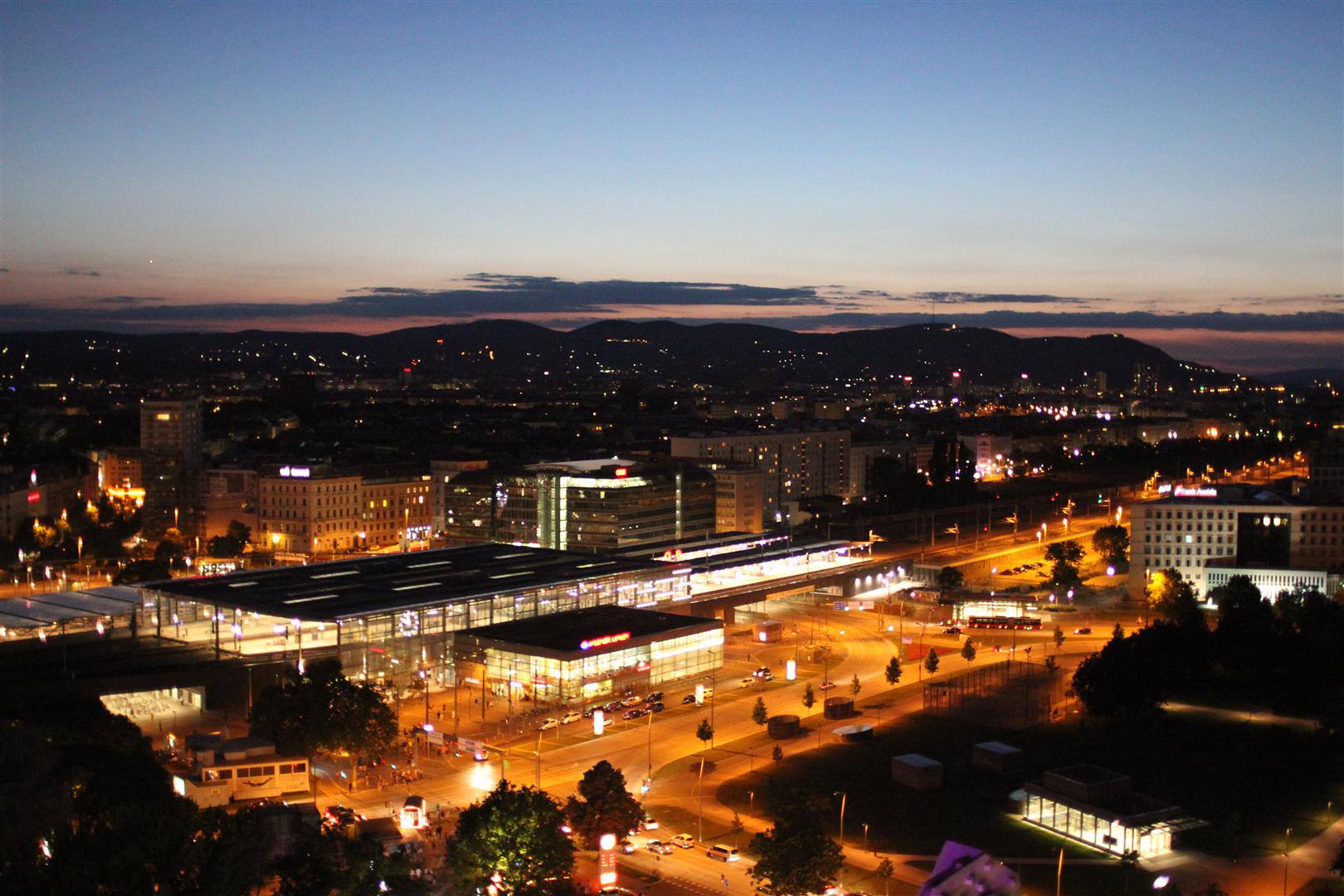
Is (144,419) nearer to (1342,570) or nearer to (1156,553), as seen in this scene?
(1156,553)

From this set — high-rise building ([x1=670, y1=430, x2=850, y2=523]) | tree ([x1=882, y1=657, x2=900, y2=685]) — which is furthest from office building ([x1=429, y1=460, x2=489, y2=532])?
tree ([x1=882, y1=657, x2=900, y2=685])

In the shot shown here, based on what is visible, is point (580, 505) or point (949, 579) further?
point (580, 505)

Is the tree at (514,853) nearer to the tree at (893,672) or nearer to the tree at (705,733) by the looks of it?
the tree at (705,733)

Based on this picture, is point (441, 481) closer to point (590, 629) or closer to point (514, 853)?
point (590, 629)

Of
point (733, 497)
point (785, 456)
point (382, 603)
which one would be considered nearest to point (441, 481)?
point (733, 497)

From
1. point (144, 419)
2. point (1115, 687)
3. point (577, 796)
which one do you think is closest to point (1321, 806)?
point (1115, 687)

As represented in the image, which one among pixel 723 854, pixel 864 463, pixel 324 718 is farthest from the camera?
pixel 864 463

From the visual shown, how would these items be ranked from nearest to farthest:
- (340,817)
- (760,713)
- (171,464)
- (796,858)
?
1. (796,858)
2. (340,817)
3. (760,713)
4. (171,464)
